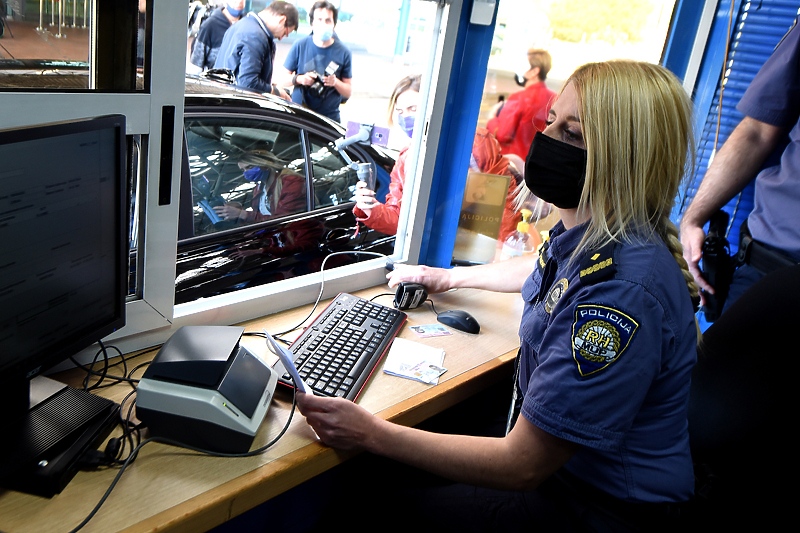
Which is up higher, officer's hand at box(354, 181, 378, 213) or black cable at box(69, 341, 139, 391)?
officer's hand at box(354, 181, 378, 213)

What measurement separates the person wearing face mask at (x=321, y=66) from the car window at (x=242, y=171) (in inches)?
4.9

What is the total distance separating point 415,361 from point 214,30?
3.28ft

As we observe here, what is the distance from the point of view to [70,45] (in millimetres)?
1128

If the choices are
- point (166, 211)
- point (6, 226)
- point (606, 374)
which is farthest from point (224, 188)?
point (606, 374)

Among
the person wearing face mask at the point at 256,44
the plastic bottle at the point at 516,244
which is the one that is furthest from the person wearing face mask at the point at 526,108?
the person wearing face mask at the point at 256,44

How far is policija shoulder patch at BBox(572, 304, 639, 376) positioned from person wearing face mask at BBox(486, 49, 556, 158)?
1233mm

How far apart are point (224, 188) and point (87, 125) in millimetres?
836

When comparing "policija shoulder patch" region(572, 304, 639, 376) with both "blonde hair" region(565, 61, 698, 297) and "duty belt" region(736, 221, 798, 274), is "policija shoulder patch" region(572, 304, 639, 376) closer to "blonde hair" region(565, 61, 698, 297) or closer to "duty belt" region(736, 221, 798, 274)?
"blonde hair" region(565, 61, 698, 297)

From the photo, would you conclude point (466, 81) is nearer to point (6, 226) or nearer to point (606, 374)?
point (606, 374)

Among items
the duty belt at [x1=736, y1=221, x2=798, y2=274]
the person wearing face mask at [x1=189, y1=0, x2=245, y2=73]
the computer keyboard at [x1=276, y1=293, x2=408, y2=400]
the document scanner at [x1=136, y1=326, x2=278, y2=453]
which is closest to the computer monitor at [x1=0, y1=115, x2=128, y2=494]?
the document scanner at [x1=136, y1=326, x2=278, y2=453]

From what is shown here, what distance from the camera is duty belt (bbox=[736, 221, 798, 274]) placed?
1.92 m

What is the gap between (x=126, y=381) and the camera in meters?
1.28

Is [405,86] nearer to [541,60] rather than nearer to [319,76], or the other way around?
[319,76]

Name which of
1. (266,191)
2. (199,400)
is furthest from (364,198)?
(199,400)
